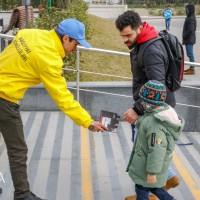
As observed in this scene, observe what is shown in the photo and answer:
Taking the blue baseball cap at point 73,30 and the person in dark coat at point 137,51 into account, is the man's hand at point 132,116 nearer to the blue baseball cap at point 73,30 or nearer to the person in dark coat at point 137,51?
the person in dark coat at point 137,51

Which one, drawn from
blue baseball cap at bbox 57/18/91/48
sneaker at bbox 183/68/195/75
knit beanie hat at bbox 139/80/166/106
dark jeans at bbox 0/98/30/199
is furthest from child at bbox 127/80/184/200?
sneaker at bbox 183/68/195/75

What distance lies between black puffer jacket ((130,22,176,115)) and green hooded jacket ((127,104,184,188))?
8.3 inches

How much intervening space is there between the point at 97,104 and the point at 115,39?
1162cm

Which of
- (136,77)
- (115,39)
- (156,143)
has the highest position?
(136,77)

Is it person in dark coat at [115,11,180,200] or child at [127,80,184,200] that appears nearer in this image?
child at [127,80,184,200]

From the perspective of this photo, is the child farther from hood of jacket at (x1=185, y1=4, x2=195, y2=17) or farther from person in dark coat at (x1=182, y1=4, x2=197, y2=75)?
hood of jacket at (x1=185, y1=4, x2=195, y2=17)

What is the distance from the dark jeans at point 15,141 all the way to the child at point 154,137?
0.93 m

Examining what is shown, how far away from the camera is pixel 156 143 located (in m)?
3.63

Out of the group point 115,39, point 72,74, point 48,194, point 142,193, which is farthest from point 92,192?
point 115,39

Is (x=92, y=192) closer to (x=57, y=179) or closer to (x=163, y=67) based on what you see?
(x=57, y=179)

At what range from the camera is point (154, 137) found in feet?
12.0

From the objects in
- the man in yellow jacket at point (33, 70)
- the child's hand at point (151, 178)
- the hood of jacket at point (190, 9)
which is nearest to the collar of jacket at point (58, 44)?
the man in yellow jacket at point (33, 70)

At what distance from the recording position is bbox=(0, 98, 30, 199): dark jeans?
3.89m

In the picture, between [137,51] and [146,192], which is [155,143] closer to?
[146,192]
